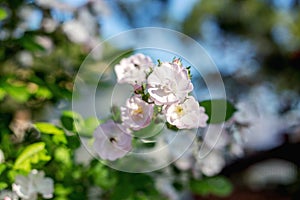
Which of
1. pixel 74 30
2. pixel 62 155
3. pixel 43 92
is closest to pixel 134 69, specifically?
pixel 62 155

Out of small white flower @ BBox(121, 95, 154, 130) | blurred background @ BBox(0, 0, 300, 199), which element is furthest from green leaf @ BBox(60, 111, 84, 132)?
small white flower @ BBox(121, 95, 154, 130)

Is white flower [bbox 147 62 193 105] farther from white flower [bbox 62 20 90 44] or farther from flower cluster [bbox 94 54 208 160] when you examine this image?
white flower [bbox 62 20 90 44]

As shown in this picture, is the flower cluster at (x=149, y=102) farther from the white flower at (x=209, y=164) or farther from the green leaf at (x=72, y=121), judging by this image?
the white flower at (x=209, y=164)

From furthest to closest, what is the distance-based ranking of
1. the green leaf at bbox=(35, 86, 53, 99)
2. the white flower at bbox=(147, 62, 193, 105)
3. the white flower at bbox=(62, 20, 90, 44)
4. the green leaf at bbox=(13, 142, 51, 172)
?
the white flower at bbox=(62, 20, 90, 44)
the green leaf at bbox=(35, 86, 53, 99)
the green leaf at bbox=(13, 142, 51, 172)
the white flower at bbox=(147, 62, 193, 105)

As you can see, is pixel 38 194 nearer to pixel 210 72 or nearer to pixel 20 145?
pixel 20 145

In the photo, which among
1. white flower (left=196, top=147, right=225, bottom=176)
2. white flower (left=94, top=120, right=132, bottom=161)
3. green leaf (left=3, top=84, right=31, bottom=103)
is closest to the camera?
white flower (left=94, top=120, right=132, bottom=161)

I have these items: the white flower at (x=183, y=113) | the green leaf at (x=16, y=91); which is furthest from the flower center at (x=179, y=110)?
the green leaf at (x=16, y=91)

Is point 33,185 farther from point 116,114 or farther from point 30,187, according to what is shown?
point 116,114
